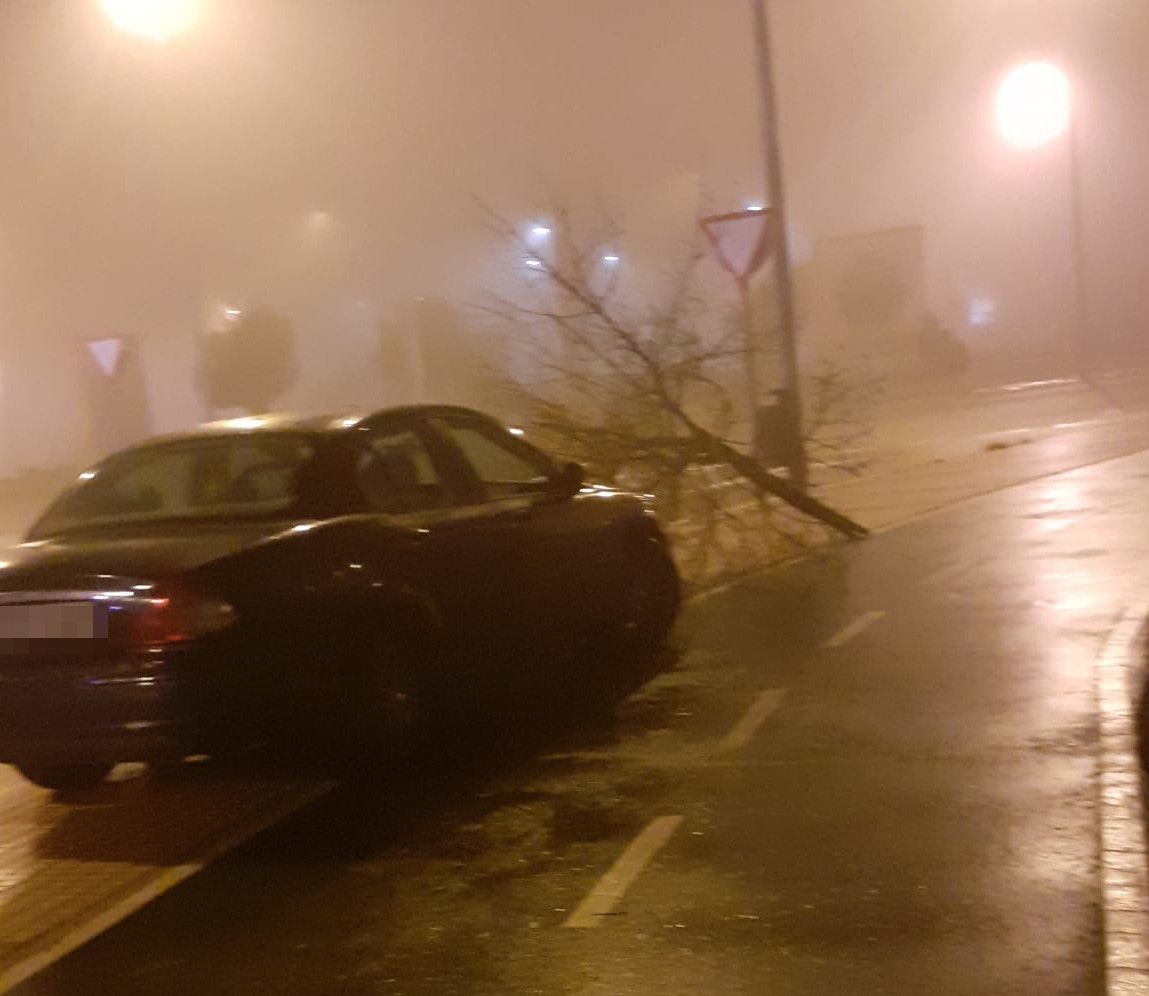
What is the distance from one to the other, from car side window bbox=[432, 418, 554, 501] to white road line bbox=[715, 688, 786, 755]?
1.61 meters

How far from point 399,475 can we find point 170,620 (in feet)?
5.51

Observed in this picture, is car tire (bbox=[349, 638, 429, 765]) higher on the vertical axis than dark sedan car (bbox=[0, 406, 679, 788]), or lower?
lower

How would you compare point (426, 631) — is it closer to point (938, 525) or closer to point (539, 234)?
point (539, 234)

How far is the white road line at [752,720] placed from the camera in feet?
25.4

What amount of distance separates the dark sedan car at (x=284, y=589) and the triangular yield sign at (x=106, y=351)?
749 cm

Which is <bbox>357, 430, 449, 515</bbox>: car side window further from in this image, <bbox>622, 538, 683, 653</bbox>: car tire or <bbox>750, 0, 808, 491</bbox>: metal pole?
<bbox>750, 0, 808, 491</bbox>: metal pole

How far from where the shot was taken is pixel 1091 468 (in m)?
21.1

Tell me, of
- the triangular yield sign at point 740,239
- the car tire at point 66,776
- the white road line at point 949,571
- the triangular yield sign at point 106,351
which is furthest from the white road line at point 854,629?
the triangular yield sign at point 106,351

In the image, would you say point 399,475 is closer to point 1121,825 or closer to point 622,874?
point 622,874

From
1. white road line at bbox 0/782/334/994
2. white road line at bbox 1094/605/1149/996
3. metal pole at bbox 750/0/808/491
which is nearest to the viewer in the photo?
white road line at bbox 1094/605/1149/996

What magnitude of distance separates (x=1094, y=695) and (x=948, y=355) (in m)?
53.5

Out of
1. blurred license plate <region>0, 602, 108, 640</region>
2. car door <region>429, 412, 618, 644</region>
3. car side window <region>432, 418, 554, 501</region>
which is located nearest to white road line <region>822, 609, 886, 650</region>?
car door <region>429, 412, 618, 644</region>

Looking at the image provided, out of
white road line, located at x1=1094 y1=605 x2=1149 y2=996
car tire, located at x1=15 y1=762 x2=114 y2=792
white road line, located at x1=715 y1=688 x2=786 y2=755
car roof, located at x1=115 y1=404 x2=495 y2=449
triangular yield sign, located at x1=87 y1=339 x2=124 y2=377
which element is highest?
triangular yield sign, located at x1=87 y1=339 x2=124 y2=377

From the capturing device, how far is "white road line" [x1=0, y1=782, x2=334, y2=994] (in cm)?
546
